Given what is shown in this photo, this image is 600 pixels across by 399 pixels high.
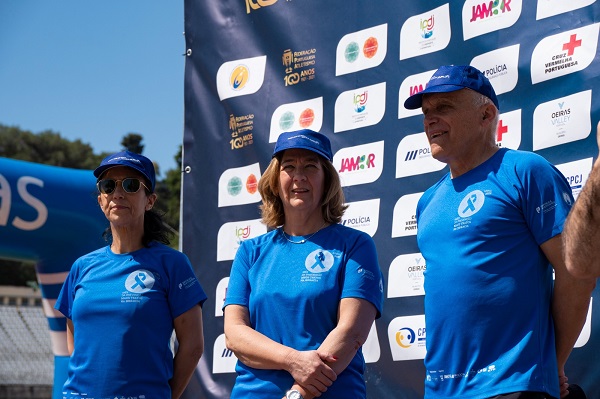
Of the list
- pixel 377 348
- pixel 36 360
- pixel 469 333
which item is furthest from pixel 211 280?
pixel 36 360

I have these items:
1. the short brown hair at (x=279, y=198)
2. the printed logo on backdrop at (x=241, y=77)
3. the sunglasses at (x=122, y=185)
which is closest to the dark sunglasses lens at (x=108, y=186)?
the sunglasses at (x=122, y=185)

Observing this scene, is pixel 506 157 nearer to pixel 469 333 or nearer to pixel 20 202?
pixel 469 333

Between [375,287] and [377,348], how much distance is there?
137 cm

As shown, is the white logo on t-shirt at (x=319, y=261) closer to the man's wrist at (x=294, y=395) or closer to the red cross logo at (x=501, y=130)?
the man's wrist at (x=294, y=395)

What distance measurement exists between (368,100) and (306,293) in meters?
1.86

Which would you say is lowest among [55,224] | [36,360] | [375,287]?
[36,360]

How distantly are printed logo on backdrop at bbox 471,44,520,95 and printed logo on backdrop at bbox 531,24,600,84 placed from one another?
0.09 metres

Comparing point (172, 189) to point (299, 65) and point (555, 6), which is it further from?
point (555, 6)

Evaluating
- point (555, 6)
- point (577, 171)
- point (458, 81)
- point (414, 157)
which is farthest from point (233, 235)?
point (458, 81)

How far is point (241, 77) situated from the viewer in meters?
4.97

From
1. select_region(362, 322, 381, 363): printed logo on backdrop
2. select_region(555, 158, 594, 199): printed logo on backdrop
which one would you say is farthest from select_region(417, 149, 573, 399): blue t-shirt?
select_region(362, 322, 381, 363): printed logo on backdrop

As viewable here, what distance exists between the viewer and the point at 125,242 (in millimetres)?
3229

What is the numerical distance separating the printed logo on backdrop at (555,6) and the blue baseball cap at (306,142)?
53.4 inches

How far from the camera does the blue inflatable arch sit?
582cm
